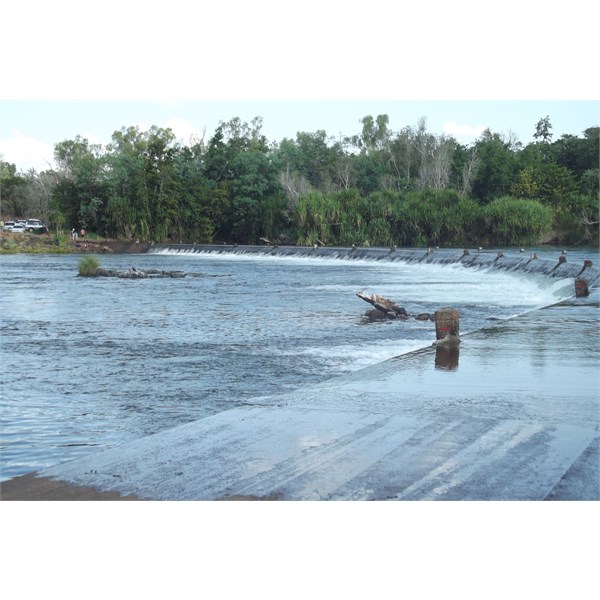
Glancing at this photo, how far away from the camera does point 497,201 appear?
5625 centimetres

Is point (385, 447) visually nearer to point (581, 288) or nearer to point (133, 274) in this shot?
point (581, 288)

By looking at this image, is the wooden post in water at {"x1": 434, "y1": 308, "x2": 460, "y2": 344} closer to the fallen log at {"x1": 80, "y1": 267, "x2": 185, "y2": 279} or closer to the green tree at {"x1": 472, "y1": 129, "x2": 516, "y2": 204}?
the fallen log at {"x1": 80, "y1": 267, "x2": 185, "y2": 279}

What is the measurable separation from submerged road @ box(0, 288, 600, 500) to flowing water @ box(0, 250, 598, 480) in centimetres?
93

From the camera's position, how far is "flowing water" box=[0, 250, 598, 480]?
887 centimetres

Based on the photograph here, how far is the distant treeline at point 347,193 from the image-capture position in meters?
57.0

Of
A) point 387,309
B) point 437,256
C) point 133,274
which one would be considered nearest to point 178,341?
point 387,309

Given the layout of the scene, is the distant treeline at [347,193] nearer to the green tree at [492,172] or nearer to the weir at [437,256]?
the green tree at [492,172]

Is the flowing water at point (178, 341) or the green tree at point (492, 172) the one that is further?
the green tree at point (492, 172)

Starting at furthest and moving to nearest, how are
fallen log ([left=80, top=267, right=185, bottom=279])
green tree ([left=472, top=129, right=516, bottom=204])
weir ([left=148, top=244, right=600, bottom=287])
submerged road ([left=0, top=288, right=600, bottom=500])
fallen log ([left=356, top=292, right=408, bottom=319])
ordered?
green tree ([left=472, top=129, right=516, bottom=204])
fallen log ([left=80, top=267, right=185, bottom=279])
weir ([left=148, top=244, right=600, bottom=287])
fallen log ([left=356, top=292, right=408, bottom=319])
submerged road ([left=0, top=288, right=600, bottom=500])

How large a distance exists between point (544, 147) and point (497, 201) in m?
17.4

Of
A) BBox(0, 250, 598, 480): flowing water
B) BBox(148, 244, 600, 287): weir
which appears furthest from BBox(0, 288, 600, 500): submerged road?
BBox(148, 244, 600, 287): weir

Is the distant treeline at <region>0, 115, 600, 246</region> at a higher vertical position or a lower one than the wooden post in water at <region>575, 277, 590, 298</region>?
higher

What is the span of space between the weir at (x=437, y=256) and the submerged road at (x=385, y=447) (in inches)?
601

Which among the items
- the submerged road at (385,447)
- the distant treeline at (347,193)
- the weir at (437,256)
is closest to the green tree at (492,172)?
the distant treeline at (347,193)
